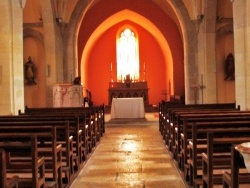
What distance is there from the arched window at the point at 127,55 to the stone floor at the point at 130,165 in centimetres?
1253

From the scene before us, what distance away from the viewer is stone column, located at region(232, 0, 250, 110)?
10305mm

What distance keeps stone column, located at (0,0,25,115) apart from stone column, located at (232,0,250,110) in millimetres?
5604

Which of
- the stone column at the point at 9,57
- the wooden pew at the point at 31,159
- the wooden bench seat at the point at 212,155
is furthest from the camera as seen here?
the stone column at the point at 9,57

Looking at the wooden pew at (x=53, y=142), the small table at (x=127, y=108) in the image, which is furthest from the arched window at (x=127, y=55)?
the wooden pew at (x=53, y=142)

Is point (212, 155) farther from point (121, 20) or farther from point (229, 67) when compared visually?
point (121, 20)

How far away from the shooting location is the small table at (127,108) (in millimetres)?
16516

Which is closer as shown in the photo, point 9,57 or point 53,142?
point 53,142

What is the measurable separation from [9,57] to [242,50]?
5.83m

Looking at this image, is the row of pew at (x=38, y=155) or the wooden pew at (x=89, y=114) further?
the wooden pew at (x=89, y=114)

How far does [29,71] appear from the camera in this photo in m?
17.0

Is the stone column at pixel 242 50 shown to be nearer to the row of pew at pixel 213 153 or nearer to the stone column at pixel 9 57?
the row of pew at pixel 213 153

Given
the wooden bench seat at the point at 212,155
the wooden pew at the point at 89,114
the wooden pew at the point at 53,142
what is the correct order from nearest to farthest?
the wooden bench seat at the point at 212,155, the wooden pew at the point at 53,142, the wooden pew at the point at 89,114

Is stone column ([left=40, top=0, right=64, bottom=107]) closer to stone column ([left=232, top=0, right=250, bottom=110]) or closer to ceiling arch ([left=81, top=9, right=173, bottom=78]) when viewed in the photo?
ceiling arch ([left=81, top=9, right=173, bottom=78])

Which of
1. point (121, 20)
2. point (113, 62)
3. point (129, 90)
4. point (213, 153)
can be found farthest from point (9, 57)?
point (113, 62)
